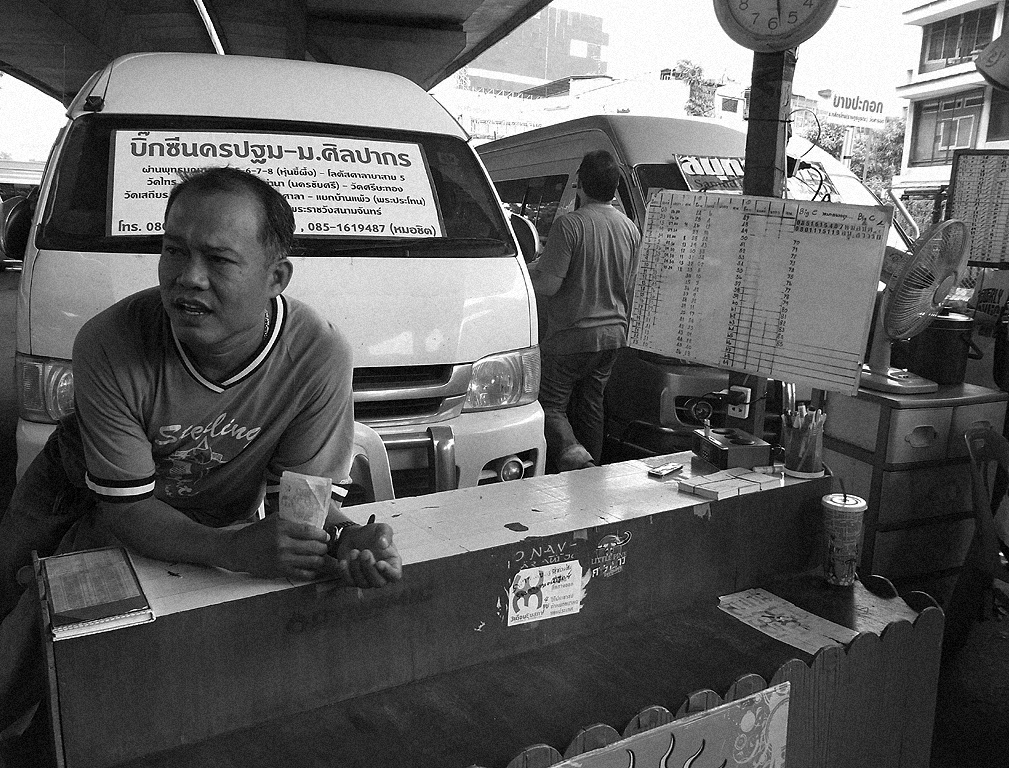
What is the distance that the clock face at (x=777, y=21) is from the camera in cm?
268

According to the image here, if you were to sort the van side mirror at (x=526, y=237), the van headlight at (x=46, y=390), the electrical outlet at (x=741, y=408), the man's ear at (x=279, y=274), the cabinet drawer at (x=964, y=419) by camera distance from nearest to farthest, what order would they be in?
1. the man's ear at (x=279, y=274)
2. the electrical outlet at (x=741, y=408)
3. the van headlight at (x=46, y=390)
4. the cabinet drawer at (x=964, y=419)
5. the van side mirror at (x=526, y=237)

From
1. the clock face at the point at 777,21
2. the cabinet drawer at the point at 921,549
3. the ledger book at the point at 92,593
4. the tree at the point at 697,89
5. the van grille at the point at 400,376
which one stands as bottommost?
the cabinet drawer at the point at 921,549

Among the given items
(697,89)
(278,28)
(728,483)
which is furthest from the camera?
(697,89)

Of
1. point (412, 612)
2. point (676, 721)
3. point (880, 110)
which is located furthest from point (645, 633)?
point (880, 110)

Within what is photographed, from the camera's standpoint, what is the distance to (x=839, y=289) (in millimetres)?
2111

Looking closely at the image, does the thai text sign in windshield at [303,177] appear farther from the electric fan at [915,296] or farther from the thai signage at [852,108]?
the thai signage at [852,108]

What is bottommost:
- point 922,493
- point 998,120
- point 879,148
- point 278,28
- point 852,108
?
point 922,493

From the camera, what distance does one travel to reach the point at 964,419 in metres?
3.63

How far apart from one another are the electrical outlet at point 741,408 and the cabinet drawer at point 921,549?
4.50ft

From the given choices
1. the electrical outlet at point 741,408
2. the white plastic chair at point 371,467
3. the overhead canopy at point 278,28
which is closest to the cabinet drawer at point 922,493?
the electrical outlet at point 741,408

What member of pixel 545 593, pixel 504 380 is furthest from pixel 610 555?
pixel 504 380

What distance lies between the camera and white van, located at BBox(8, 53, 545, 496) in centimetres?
300

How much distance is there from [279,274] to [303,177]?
1.70 metres

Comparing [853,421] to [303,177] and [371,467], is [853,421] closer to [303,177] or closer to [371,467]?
[371,467]
